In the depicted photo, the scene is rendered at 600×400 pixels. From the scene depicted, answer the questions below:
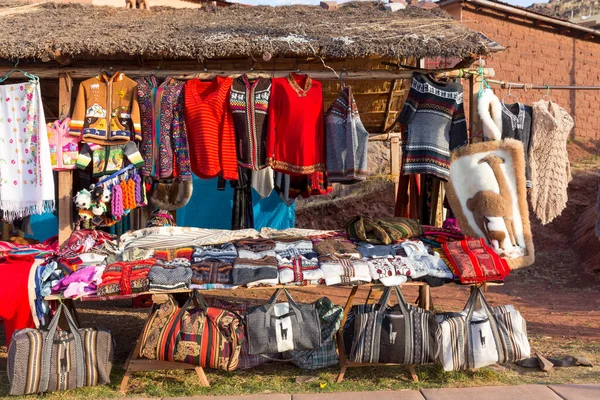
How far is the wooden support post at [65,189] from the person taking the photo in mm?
5465

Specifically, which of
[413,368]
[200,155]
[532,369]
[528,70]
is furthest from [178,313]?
[528,70]

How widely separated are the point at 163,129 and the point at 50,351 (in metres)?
2.11

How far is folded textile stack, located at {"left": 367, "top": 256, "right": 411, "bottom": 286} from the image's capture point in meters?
4.87

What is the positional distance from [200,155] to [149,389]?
2.03 m

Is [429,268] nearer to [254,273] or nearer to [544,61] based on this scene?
[254,273]

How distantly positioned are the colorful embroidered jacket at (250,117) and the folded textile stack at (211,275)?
1038 mm

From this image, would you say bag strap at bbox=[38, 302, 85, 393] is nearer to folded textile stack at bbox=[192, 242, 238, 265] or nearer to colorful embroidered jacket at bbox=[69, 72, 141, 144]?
folded textile stack at bbox=[192, 242, 238, 265]

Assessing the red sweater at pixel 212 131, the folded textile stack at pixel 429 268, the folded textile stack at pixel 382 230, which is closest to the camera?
the folded textile stack at pixel 429 268

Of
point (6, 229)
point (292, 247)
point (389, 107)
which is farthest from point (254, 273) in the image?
point (6, 229)

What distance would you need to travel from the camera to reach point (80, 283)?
471 centimetres

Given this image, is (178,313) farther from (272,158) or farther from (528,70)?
(528,70)

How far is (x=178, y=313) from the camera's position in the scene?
4742mm

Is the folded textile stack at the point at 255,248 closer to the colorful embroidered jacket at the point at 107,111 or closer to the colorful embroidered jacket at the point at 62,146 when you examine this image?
the colorful embroidered jacket at the point at 107,111

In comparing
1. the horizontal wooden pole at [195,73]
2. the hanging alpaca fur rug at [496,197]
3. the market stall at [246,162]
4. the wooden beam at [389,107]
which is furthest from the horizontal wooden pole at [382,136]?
the hanging alpaca fur rug at [496,197]
